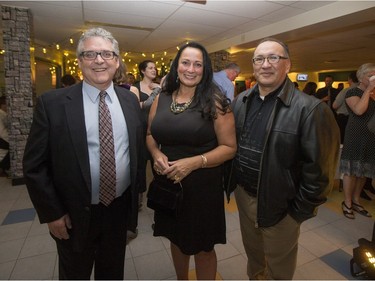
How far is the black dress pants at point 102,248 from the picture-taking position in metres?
1.37

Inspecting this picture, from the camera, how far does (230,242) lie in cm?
259

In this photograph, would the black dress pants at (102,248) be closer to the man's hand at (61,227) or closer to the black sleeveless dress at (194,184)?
the man's hand at (61,227)

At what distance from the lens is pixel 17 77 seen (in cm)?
413

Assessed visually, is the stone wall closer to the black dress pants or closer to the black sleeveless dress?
the black dress pants

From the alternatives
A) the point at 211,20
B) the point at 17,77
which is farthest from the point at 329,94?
the point at 17,77

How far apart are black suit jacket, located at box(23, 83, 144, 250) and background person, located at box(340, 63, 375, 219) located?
2923mm

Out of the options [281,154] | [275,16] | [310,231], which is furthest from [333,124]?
[275,16]

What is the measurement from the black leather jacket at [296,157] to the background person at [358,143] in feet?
6.01

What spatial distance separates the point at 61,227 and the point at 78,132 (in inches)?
20.2

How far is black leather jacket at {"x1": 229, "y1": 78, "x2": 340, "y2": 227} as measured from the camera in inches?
52.5

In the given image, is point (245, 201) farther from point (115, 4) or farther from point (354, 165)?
point (115, 4)

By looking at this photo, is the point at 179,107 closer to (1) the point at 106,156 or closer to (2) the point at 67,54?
(1) the point at 106,156

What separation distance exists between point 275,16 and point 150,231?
170 inches

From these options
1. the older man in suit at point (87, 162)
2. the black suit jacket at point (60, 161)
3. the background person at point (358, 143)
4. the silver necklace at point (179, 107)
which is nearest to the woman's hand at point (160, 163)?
the older man in suit at point (87, 162)
